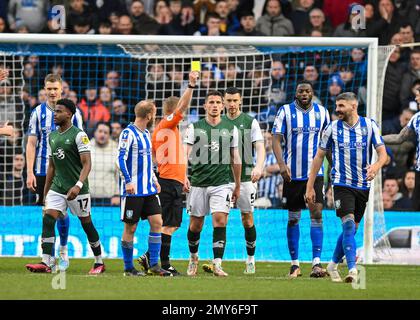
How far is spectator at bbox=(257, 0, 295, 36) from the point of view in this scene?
2014 cm

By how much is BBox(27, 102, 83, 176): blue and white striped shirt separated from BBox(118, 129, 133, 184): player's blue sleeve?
4.60 ft

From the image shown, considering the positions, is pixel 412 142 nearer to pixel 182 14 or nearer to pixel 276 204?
pixel 276 204

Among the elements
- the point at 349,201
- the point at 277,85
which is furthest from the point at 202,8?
the point at 349,201

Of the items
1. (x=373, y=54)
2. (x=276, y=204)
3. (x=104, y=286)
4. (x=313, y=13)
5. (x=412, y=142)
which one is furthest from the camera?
(x=313, y=13)

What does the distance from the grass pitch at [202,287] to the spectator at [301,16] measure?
735 centimetres

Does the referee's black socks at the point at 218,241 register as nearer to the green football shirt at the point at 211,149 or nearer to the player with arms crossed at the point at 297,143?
the green football shirt at the point at 211,149

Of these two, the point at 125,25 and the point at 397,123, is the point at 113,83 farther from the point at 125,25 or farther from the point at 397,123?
the point at 397,123

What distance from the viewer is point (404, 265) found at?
15641mm

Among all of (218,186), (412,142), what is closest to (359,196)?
(218,186)

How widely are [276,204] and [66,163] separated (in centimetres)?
526

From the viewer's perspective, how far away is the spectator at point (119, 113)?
17.8 m

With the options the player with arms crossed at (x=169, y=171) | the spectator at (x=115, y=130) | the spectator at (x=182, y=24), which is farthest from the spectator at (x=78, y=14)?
the player with arms crossed at (x=169, y=171)

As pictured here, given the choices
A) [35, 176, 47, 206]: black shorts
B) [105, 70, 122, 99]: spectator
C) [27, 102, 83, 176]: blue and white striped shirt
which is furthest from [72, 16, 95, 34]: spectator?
[35, 176, 47, 206]: black shorts

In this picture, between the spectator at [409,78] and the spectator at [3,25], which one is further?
the spectator at [3,25]
